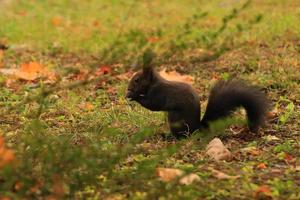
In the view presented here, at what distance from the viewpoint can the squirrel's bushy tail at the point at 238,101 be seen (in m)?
4.83

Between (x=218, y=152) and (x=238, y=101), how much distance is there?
59cm

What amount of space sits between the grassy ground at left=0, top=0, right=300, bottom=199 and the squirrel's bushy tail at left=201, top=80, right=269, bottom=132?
0.16 metres

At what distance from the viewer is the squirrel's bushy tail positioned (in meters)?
4.83

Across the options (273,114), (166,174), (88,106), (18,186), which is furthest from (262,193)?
(88,106)

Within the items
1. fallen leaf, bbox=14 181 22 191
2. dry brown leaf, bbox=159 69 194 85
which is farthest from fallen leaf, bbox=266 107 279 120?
fallen leaf, bbox=14 181 22 191

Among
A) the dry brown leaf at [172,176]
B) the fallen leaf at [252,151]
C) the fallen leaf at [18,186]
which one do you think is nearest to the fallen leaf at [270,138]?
the fallen leaf at [252,151]

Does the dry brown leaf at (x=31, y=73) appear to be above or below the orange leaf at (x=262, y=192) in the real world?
below

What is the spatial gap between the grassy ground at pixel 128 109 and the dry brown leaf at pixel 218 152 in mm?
57

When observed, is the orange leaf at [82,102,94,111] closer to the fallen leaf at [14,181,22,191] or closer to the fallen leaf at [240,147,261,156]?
the fallen leaf at [240,147,261,156]

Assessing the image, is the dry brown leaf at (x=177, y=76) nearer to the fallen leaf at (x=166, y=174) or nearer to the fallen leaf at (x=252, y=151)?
the fallen leaf at (x=252, y=151)

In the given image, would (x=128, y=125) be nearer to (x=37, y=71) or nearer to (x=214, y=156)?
(x=214, y=156)

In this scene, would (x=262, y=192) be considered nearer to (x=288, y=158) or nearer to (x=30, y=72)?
(x=288, y=158)

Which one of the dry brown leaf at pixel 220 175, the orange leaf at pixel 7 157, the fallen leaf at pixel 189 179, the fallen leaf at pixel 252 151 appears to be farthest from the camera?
the fallen leaf at pixel 252 151

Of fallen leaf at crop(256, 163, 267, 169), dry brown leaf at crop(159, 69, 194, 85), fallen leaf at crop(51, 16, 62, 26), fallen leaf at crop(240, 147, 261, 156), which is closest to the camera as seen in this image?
fallen leaf at crop(256, 163, 267, 169)
